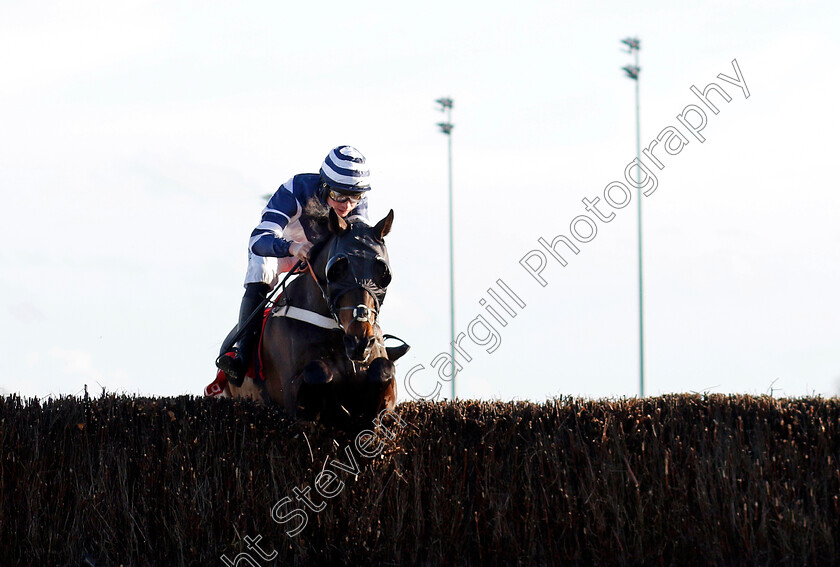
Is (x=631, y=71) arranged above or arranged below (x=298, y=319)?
above

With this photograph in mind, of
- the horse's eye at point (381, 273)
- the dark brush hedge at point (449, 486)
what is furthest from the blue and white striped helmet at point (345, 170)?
the dark brush hedge at point (449, 486)

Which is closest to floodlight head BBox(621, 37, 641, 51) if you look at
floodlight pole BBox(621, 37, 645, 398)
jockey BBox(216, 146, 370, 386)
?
floodlight pole BBox(621, 37, 645, 398)

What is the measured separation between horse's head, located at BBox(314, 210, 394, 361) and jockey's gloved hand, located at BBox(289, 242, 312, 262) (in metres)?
0.35

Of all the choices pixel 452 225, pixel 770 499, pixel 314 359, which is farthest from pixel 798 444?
pixel 452 225

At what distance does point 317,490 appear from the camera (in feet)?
24.0

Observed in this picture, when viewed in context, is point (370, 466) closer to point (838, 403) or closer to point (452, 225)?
point (838, 403)

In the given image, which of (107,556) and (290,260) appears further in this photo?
(290,260)

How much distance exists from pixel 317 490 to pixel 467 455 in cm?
118

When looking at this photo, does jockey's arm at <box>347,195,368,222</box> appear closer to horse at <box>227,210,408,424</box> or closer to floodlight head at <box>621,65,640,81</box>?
horse at <box>227,210,408,424</box>

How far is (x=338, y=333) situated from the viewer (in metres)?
7.20

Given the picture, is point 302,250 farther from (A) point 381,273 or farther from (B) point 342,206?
(A) point 381,273

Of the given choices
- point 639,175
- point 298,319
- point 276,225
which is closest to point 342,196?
point 276,225

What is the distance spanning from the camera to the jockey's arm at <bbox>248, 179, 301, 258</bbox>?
7602mm

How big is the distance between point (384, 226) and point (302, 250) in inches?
29.1
